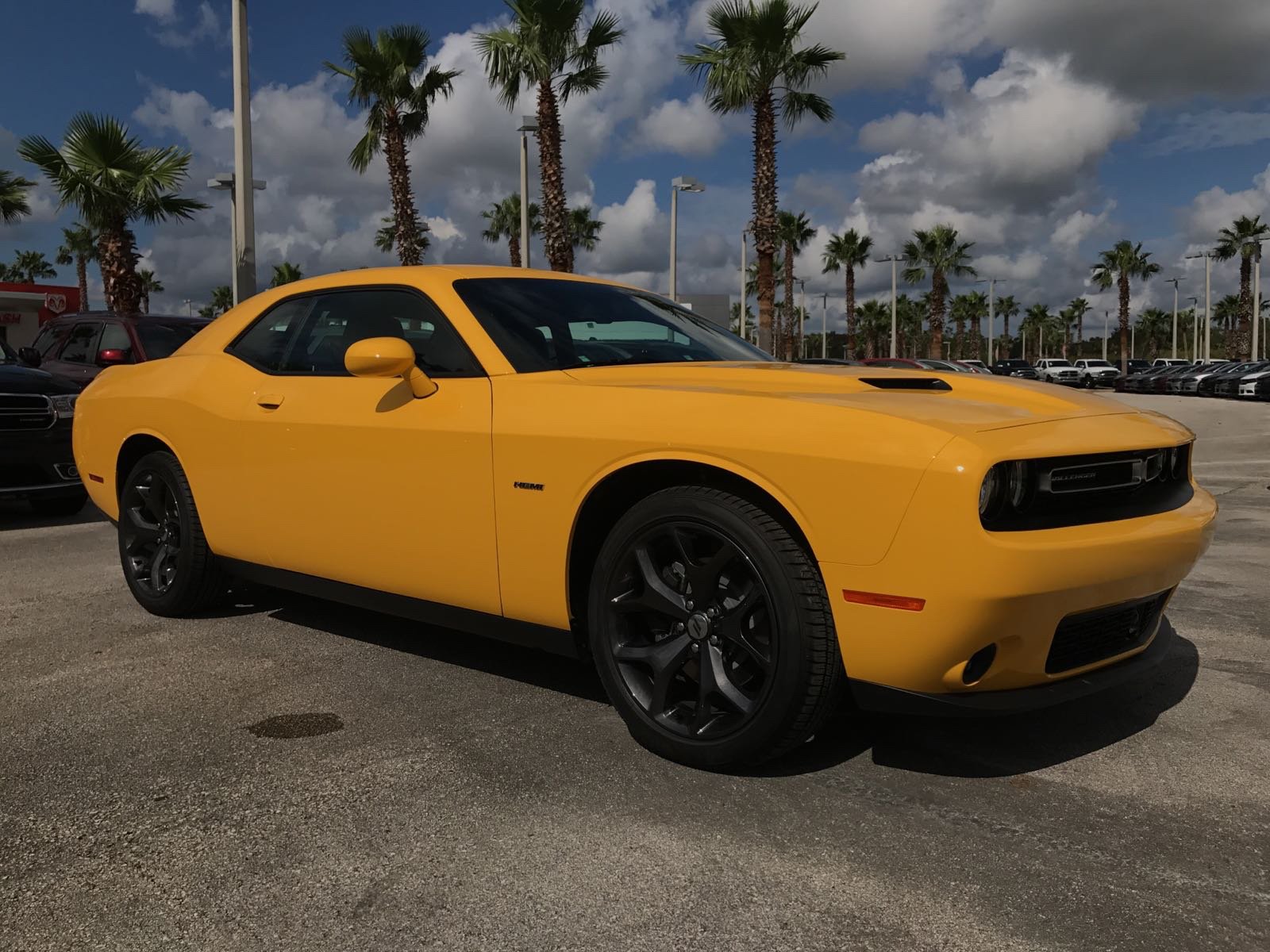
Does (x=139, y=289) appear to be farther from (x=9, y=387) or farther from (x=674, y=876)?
(x=674, y=876)

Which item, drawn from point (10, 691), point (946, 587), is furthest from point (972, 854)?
point (10, 691)

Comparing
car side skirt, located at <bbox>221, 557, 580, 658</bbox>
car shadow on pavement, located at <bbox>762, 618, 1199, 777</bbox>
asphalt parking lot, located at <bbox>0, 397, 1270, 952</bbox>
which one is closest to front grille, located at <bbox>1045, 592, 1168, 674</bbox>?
car shadow on pavement, located at <bbox>762, 618, 1199, 777</bbox>

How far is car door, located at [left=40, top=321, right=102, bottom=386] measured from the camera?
33.3ft

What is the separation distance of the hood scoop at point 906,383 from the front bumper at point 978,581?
0.57 metres

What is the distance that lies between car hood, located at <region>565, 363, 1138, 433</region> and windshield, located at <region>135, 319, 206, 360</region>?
26.2ft

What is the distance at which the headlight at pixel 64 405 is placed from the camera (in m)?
7.16

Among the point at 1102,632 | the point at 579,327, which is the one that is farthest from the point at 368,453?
the point at 1102,632

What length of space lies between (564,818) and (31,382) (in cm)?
648

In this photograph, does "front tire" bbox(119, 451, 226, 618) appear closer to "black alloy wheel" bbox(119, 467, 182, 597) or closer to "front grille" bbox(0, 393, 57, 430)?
"black alloy wheel" bbox(119, 467, 182, 597)

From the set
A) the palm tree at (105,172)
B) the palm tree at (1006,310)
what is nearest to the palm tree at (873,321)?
the palm tree at (1006,310)

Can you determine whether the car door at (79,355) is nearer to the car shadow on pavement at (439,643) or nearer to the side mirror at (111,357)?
the side mirror at (111,357)

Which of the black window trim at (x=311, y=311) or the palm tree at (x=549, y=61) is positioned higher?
the palm tree at (x=549, y=61)

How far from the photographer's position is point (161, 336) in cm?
1015

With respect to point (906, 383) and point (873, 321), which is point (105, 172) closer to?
point (906, 383)
